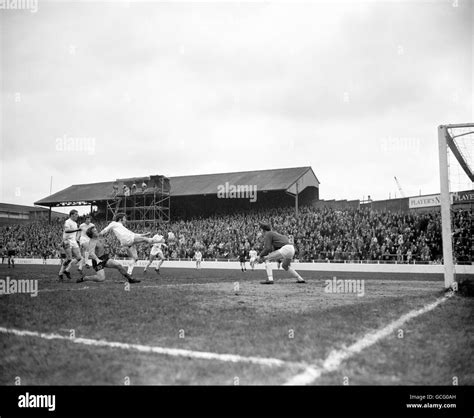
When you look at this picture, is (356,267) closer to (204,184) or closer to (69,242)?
(69,242)

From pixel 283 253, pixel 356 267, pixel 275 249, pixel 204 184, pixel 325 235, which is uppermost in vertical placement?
pixel 204 184

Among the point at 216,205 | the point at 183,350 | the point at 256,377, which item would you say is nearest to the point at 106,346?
the point at 183,350

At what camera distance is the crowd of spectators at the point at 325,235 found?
968 inches

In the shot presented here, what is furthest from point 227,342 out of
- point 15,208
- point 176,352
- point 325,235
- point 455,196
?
point 15,208

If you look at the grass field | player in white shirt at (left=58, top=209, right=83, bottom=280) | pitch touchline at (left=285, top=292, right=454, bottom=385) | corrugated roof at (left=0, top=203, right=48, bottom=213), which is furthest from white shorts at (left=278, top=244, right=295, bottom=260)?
corrugated roof at (left=0, top=203, right=48, bottom=213)

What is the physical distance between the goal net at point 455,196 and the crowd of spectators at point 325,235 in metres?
12.6

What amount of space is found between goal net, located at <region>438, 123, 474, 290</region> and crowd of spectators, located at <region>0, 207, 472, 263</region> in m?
12.6

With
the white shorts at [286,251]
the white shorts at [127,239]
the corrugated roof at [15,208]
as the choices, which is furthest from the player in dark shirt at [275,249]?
the corrugated roof at [15,208]

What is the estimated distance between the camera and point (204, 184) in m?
46.8

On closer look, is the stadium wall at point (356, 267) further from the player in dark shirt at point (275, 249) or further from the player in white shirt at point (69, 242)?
the player in white shirt at point (69, 242)

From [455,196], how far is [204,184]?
1449 inches
